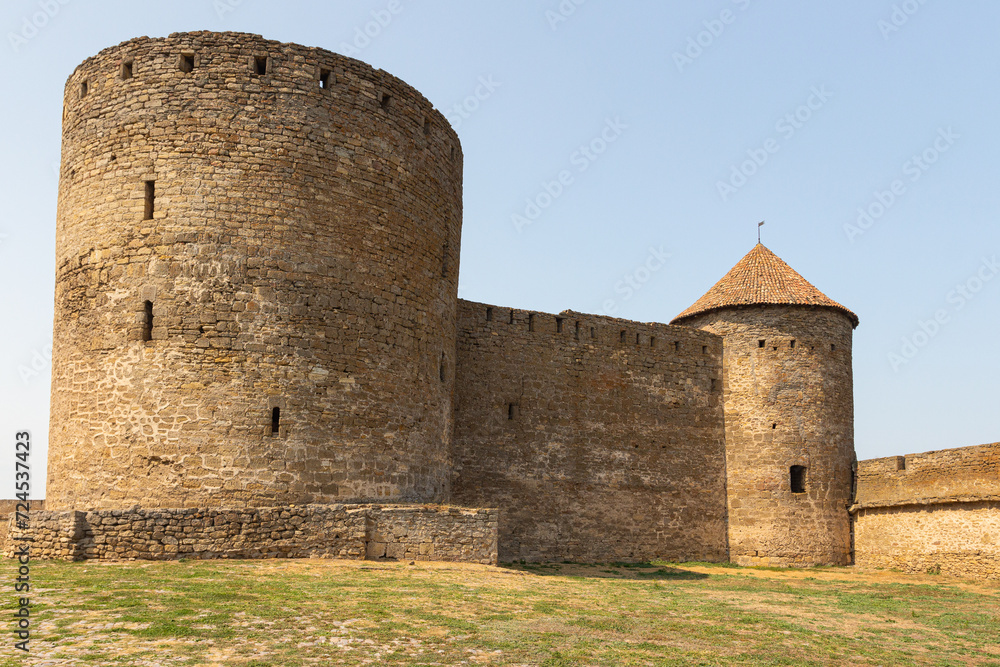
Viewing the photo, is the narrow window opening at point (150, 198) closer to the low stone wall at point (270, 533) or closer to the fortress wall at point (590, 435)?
the low stone wall at point (270, 533)

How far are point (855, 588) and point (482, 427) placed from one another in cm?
748

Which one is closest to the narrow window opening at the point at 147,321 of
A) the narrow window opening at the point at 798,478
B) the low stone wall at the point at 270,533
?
the low stone wall at the point at 270,533

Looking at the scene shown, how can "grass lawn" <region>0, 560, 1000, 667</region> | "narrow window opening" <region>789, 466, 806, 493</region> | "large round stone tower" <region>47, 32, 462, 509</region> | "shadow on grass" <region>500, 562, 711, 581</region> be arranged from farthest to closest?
"narrow window opening" <region>789, 466, 806, 493</region> → "shadow on grass" <region>500, 562, 711, 581</region> → "large round stone tower" <region>47, 32, 462, 509</region> → "grass lawn" <region>0, 560, 1000, 667</region>

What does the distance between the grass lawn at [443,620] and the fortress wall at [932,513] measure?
5.51 m

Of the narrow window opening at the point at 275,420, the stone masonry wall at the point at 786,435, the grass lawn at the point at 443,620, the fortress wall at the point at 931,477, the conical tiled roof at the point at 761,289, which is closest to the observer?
the grass lawn at the point at 443,620

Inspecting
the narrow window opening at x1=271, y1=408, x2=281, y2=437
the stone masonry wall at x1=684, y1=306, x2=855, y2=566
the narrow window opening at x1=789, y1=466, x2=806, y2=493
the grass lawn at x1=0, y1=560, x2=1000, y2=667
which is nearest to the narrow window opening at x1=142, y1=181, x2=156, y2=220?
the narrow window opening at x1=271, y1=408, x2=281, y2=437

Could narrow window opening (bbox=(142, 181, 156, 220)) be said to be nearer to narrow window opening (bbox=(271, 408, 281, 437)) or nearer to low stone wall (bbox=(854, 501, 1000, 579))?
narrow window opening (bbox=(271, 408, 281, 437))

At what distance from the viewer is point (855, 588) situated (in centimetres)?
1488

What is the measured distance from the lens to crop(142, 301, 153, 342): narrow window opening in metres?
12.8

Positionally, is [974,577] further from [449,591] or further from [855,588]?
[449,591]

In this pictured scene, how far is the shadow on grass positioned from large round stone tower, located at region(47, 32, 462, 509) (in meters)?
2.83

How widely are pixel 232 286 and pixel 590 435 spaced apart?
9108mm

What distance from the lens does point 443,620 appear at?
27.5 feet

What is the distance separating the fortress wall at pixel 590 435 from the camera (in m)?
17.9
